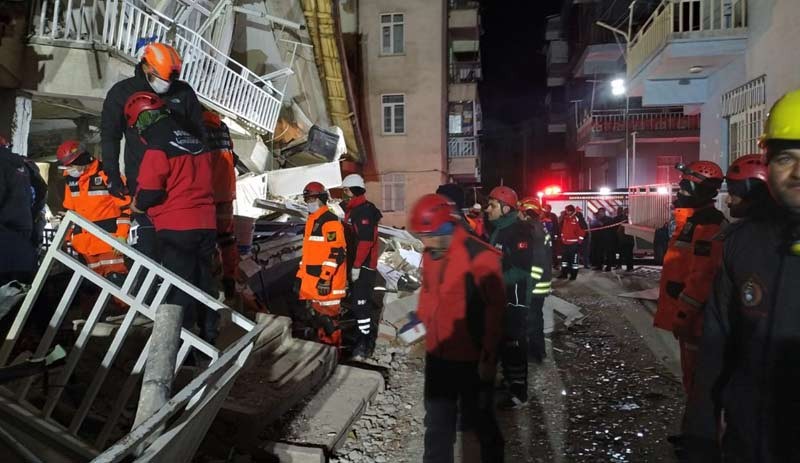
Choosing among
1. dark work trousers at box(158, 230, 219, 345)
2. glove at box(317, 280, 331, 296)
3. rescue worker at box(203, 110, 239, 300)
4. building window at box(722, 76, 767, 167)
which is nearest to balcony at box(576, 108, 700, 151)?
building window at box(722, 76, 767, 167)

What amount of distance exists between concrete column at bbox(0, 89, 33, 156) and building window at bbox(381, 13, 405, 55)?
16698mm

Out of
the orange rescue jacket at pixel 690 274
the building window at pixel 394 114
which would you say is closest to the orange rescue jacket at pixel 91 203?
the orange rescue jacket at pixel 690 274

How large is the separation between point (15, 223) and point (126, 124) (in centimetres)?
109

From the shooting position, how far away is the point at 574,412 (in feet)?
16.1

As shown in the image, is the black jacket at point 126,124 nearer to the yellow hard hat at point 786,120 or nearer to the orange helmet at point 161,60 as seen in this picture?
the orange helmet at point 161,60

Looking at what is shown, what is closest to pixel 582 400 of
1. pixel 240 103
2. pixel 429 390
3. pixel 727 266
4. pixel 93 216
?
pixel 429 390

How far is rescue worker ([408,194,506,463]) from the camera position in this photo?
323 cm

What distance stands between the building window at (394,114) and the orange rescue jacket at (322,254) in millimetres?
17347

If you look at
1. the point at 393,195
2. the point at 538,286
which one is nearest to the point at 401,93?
the point at 393,195

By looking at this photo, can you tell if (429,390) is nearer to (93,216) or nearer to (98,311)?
(98,311)

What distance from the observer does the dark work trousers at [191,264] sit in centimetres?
356

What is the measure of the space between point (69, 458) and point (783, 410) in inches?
121

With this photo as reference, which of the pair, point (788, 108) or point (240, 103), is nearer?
point (788, 108)

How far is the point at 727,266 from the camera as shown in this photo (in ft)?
5.75
